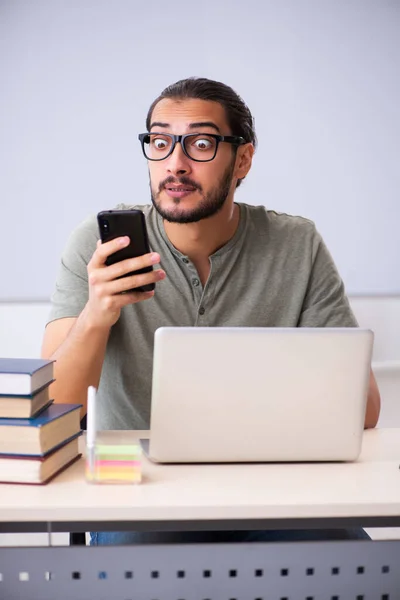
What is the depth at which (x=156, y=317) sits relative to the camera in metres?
1.84

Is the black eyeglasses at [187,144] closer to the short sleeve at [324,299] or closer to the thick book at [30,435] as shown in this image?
the short sleeve at [324,299]

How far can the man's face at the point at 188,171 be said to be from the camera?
1.82 m

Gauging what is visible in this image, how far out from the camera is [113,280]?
152 cm

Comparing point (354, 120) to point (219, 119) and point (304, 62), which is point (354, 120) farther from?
point (219, 119)

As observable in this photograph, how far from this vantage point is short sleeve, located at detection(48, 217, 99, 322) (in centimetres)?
179

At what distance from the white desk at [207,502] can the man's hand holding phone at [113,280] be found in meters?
0.43

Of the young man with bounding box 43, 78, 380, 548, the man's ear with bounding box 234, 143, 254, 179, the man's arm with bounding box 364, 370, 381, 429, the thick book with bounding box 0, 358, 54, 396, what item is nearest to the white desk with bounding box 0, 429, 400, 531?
the thick book with bounding box 0, 358, 54, 396

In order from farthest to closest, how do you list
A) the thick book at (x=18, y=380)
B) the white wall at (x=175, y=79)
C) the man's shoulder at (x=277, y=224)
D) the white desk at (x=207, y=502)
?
the white wall at (x=175, y=79), the man's shoulder at (x=277, y=224), the thick book at (x=18, y=380), the white desk at (x=207, y=502)

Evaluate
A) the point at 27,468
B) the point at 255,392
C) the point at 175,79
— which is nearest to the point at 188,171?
the point at 255,392

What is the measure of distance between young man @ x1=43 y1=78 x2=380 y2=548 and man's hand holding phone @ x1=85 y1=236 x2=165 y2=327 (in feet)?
0.53

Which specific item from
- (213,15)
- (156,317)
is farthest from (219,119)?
(213,15)

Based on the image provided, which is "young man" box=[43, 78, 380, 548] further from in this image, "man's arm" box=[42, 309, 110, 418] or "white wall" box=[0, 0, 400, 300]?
"white wall" box=[0, 0, 400, 300]

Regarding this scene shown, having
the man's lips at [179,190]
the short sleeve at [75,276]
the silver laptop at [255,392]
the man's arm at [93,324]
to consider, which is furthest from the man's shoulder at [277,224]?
the silver laptop at [255,392]

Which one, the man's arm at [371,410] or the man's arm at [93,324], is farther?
the man's arm at [371,410]
